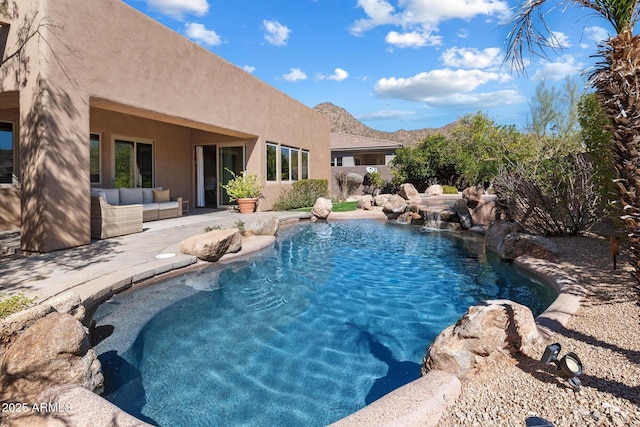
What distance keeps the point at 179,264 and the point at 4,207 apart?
6.04m

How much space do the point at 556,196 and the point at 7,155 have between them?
42.4ft

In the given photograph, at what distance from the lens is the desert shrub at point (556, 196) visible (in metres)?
7.75

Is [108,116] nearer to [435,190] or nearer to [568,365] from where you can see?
[568,365]

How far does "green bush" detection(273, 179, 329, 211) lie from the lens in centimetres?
1545

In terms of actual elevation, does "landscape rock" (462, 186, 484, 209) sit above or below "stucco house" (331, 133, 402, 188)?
below

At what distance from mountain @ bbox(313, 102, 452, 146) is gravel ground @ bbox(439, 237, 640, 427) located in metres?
53.9

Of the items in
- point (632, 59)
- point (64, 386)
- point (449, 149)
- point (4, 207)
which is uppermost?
point (449, 149)

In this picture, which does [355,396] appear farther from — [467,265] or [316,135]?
[316,135]

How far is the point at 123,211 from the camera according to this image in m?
8.38

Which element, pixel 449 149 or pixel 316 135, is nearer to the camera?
pixel 316 135

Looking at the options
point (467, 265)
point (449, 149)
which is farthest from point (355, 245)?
point (449, 149)

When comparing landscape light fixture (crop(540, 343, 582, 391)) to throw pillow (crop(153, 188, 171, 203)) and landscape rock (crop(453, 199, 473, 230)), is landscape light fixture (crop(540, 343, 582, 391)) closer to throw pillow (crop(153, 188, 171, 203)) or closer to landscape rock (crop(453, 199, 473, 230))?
landscape rock (crop(453, 199, 473, 230))

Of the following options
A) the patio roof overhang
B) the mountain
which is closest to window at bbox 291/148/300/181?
the patio roof overhang

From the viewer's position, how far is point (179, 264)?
20.6 feet
